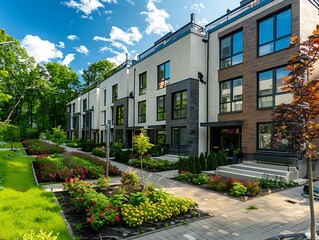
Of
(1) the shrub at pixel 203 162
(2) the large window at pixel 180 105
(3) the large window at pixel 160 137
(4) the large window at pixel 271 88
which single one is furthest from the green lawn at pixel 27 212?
(3) the large window at pixel 160 137

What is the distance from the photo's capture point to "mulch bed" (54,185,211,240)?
4.34 m

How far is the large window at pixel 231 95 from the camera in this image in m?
14.3

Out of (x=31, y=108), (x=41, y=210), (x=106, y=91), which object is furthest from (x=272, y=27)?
(x=31, y=108)

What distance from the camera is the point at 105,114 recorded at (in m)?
32.2

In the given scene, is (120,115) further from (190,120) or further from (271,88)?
(271,88)

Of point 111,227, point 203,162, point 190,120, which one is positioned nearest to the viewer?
point 111,227

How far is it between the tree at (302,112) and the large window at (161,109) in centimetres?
1582

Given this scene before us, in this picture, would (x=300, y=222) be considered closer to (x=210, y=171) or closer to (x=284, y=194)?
(x=284, y=194)

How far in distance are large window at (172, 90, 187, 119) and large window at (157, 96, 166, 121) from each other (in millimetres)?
1786

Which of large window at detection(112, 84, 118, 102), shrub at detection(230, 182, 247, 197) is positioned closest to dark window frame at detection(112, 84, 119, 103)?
large window at detection(112, 84, 118, 102)

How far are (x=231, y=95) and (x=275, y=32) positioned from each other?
4581 millimetres

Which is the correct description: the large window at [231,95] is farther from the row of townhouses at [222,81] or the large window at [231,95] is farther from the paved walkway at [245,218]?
the paved walkway at [245,218]

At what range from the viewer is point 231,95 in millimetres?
14820

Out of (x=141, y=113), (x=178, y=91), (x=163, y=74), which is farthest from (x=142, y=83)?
(x=178, y=91)
